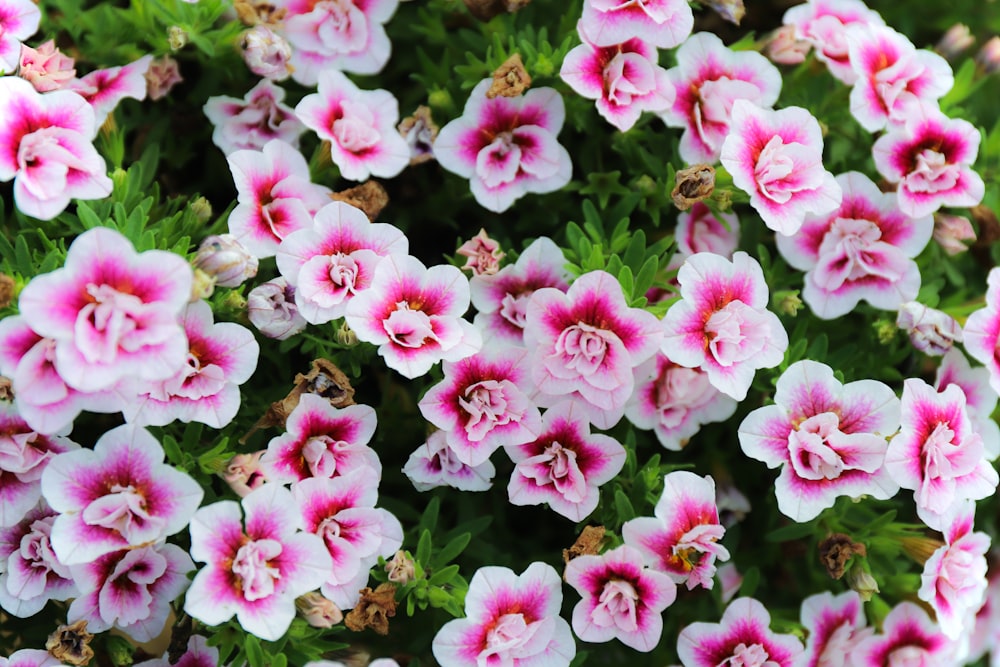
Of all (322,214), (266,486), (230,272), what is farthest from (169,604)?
(322,214)

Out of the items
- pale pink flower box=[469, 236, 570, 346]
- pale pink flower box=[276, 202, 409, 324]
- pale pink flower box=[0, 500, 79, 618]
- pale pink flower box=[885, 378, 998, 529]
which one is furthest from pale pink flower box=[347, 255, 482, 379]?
pale pink flower box=[885, 378, 998, 529]

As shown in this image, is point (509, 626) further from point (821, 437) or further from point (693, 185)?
point (693, 185)

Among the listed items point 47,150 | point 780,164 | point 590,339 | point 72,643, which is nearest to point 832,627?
point 590,339

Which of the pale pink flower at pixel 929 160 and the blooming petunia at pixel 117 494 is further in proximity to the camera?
the pale pink flower at pixel 929 160

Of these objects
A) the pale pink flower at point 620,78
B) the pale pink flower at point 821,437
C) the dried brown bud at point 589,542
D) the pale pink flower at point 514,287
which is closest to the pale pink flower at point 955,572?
the pale pink flower at point 821,437

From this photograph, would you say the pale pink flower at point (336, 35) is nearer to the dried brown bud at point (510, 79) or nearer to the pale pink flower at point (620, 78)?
the dried brown bud at point (510, 79)

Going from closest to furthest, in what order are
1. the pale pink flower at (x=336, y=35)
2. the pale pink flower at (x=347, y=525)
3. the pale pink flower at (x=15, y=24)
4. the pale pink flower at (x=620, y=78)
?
1. the pale pink flower at (x=347, y=525)
2. the pale pink flower at (x=15, y=24)
3. the pale pink flower at (x=620, y=78)
4. the pale pink flower at (x=336, y=35)
